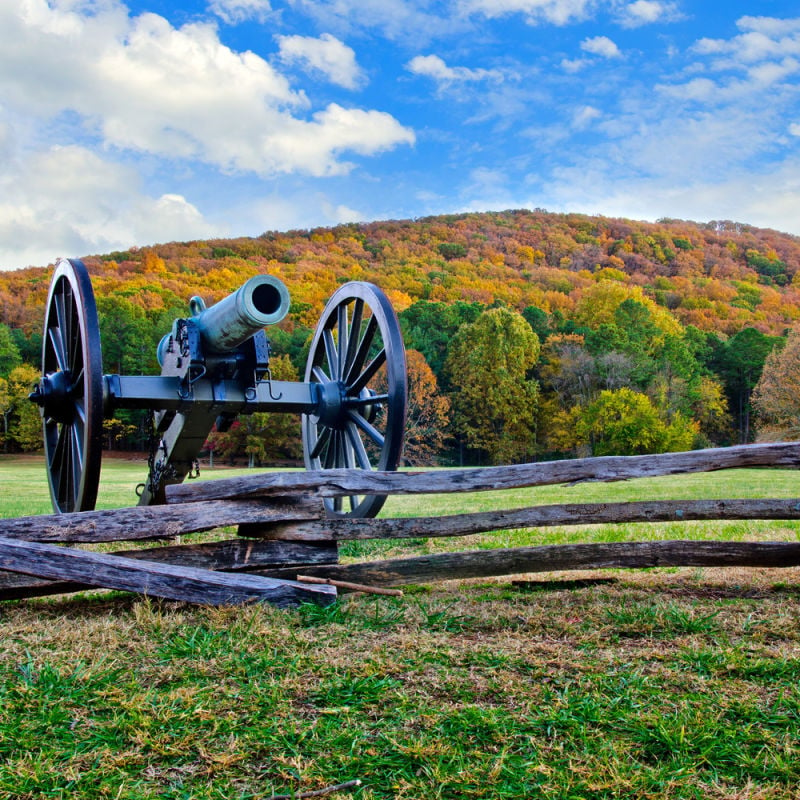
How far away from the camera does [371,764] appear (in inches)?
92.2

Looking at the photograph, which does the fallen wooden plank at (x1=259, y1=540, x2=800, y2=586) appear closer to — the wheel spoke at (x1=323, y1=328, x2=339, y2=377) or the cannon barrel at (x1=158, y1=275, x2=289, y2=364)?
the cannon barrel at (x1=158, y1=275, x2=289, y2=364)

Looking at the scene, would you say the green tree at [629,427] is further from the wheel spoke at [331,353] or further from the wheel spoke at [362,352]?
the wheel spoke at [362,352]

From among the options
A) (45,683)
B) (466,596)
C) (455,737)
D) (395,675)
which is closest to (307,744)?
(455,737)

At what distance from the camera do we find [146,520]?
4207 mm

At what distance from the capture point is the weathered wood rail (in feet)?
13.1

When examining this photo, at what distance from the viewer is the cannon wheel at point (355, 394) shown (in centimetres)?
652

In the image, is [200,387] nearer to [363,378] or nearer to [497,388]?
[363,378]

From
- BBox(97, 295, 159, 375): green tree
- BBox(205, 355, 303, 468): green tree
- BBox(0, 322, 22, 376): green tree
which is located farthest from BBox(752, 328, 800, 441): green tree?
BBox(0, 322, 22, 376): green tree

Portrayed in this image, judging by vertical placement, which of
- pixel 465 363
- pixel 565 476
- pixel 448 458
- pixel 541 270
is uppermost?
pixel 541 270

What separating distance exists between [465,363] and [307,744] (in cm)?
4492

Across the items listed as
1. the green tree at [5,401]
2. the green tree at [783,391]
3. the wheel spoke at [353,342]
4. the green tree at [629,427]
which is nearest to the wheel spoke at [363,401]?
the wheel spoke at [353,342]

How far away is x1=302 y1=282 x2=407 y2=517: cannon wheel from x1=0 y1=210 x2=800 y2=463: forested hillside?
101 ft

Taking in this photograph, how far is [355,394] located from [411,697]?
15.6 ft

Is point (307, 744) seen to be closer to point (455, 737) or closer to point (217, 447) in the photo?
point (455, 737)
